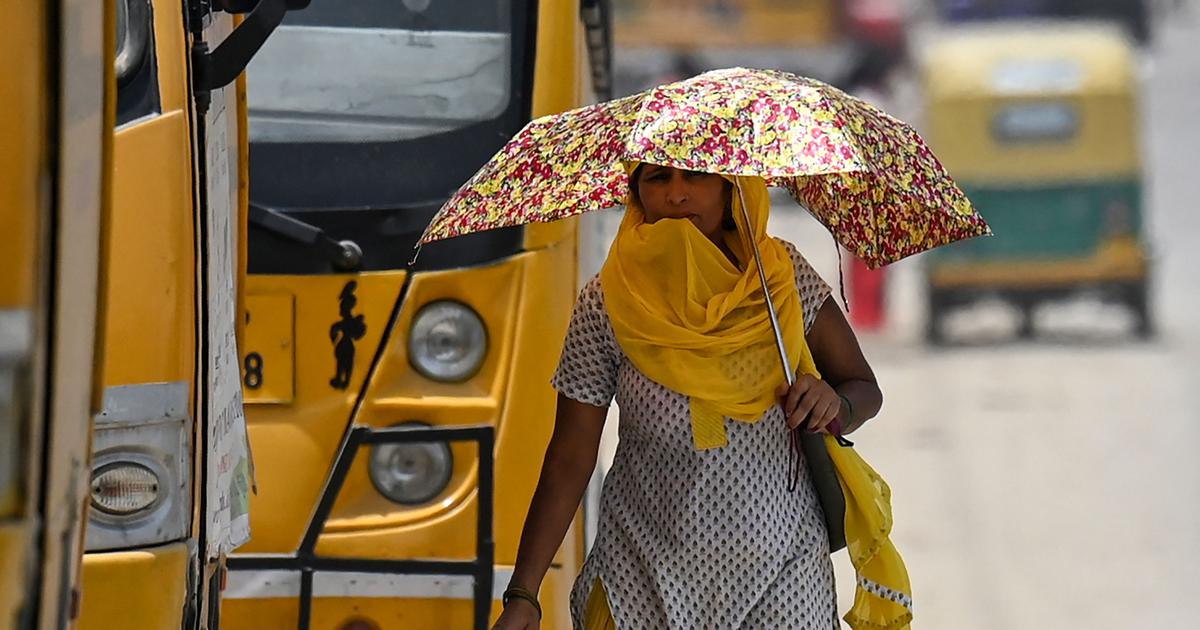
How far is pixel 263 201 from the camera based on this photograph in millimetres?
5051

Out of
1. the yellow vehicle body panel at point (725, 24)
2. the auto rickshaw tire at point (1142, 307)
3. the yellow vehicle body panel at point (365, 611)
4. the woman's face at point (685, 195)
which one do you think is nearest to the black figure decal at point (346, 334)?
the yellow vehicle body panel at point (365, 611)

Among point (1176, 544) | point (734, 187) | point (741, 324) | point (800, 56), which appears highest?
point (800, 56)

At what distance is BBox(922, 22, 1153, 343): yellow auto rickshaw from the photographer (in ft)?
54.7

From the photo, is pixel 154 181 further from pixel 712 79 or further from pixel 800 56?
pixel 800 56

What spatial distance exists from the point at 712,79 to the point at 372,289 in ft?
4.77

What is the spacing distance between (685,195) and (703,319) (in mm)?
215

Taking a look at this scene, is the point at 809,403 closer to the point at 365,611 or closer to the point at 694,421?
the point at 694,421

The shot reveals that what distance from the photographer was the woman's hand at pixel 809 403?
3.50m

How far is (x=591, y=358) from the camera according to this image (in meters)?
3.65

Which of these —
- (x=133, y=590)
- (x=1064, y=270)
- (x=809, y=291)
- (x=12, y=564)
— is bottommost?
(x=133, y=590)

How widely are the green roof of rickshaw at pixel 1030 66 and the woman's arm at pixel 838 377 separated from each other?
13.9m

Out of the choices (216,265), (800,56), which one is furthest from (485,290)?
(800,56)

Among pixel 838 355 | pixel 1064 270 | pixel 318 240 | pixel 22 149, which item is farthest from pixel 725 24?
pixel 22 149

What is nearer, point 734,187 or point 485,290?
point 734,187
